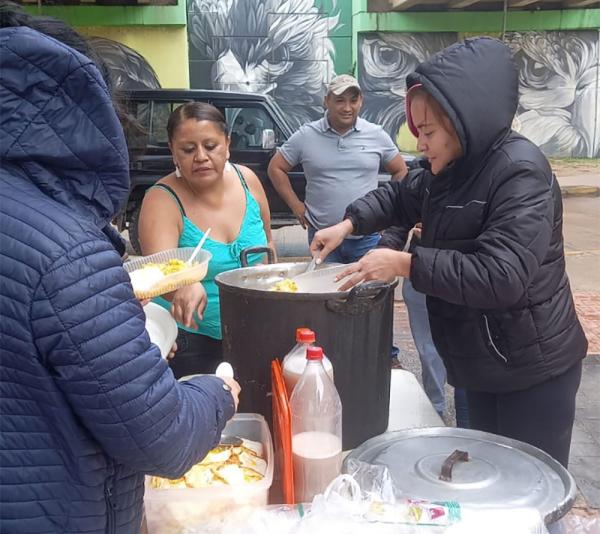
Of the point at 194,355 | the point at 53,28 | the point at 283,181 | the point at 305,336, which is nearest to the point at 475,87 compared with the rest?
the point at 305,336

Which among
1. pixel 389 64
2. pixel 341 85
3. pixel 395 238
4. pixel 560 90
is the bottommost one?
pixel 395 238

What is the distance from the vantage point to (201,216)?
238 centimetres

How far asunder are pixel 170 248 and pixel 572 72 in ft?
53.4

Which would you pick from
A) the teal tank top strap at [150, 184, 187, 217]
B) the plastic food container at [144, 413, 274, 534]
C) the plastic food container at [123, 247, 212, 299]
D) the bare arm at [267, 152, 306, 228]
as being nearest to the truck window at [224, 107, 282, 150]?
the bare arm at [267, 152, 306, 228]

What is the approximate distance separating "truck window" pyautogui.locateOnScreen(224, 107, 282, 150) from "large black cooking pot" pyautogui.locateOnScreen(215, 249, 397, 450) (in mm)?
6927

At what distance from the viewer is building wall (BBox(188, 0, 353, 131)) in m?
14.5

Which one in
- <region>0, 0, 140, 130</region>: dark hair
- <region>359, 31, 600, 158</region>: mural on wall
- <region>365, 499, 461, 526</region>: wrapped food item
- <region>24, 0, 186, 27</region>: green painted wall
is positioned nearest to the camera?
<region>0, 0, 140, 130</region>: dark hair

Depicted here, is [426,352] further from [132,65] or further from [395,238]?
[132,65]

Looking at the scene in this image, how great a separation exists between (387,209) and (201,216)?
677 millimetres

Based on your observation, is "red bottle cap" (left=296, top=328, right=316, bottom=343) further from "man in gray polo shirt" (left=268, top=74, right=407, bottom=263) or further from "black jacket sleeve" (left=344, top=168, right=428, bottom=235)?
"man in gray polo shirt" (left=268, top=74, right=407, bottom=263)

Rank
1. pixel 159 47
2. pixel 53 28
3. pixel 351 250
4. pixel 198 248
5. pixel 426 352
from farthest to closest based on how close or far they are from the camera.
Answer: pixel 159 47
pixel 351 250
pixel 426 352
pixel 198 248
pixel 53 28

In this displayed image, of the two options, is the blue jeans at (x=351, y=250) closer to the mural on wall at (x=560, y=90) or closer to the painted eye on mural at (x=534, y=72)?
the mural on wall at (x=560, y=90)

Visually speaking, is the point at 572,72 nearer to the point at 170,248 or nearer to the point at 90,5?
the point at 90,5

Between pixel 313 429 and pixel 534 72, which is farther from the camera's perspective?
pixel 534 72
